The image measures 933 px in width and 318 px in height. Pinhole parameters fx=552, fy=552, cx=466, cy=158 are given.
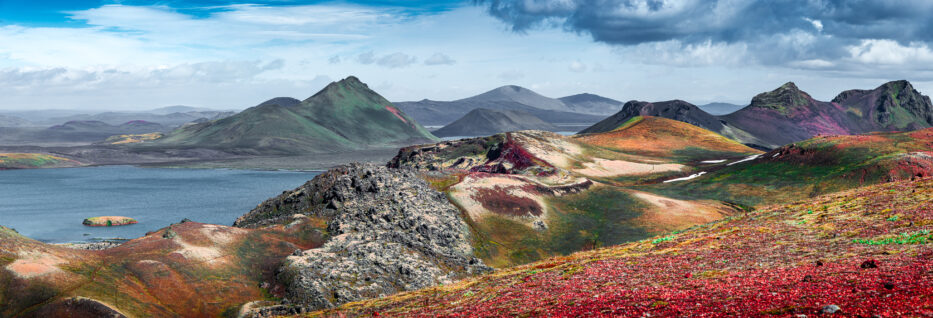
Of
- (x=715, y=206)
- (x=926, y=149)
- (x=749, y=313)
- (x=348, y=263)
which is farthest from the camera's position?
(x=926, y=149)

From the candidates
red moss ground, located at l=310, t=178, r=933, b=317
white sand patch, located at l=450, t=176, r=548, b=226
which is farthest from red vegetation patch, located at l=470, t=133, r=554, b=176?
red moss ground, located at l=310, t=178, r=933, b=317

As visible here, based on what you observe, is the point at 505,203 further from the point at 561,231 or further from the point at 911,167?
the point at 911,167

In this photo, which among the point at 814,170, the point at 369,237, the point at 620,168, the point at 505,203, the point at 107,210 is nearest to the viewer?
the point at 369,237

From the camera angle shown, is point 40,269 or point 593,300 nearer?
point 593,300

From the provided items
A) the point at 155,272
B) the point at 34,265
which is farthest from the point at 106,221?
the point at 34,265

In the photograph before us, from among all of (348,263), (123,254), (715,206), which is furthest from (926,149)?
(123,254)

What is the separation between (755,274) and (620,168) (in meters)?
148

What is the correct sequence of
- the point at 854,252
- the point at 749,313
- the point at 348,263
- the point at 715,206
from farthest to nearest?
the point at 715,206 < the point at 348,263 < the point at 854,252 < the point at 749,313

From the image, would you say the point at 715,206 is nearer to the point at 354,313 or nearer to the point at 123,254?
the point at 354,313

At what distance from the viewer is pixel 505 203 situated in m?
102

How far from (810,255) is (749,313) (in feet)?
46.4

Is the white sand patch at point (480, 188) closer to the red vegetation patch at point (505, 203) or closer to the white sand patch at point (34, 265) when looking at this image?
the red vegetation patch at point (505, 203)

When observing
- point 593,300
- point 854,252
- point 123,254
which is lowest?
point 123,254

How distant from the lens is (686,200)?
119312mm
